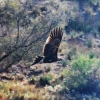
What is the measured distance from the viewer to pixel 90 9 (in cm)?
2180

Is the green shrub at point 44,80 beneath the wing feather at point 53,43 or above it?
beneath

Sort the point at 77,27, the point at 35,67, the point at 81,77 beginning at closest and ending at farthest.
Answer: the point at 81,77
the point at 35,67
the point at 77,27

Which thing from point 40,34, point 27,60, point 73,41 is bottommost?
point 73,41

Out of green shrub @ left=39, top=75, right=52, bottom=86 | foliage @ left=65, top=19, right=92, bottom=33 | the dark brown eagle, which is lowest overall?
green shrub @ left=39, top=75, right=52, bottom=86

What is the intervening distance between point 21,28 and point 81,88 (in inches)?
123

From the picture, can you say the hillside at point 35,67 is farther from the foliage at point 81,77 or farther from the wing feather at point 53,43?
the wing feather at point 53,43

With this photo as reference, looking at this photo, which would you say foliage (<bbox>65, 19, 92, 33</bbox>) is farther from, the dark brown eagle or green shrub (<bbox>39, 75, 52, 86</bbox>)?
the dark brown eagle

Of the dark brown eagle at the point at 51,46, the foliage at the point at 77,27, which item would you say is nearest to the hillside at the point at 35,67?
the dark brown eagle at the point at 51,46

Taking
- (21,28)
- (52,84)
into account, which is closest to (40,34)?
(21,28)

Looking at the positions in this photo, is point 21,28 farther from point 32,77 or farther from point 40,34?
point 32,77

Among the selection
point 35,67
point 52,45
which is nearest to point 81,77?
point 35,67

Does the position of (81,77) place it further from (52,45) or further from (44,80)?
(52,45)

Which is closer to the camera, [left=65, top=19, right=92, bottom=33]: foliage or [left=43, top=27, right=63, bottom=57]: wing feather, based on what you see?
[left=43, top=27, right=63, bottom=57]: wing feather

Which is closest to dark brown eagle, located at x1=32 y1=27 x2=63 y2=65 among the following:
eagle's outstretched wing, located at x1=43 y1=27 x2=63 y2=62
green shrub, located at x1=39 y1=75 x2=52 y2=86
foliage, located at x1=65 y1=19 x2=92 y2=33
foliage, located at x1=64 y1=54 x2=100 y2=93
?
eagle's outstretched wing, located at x1=43 y1=27 x2=63 y2=62
